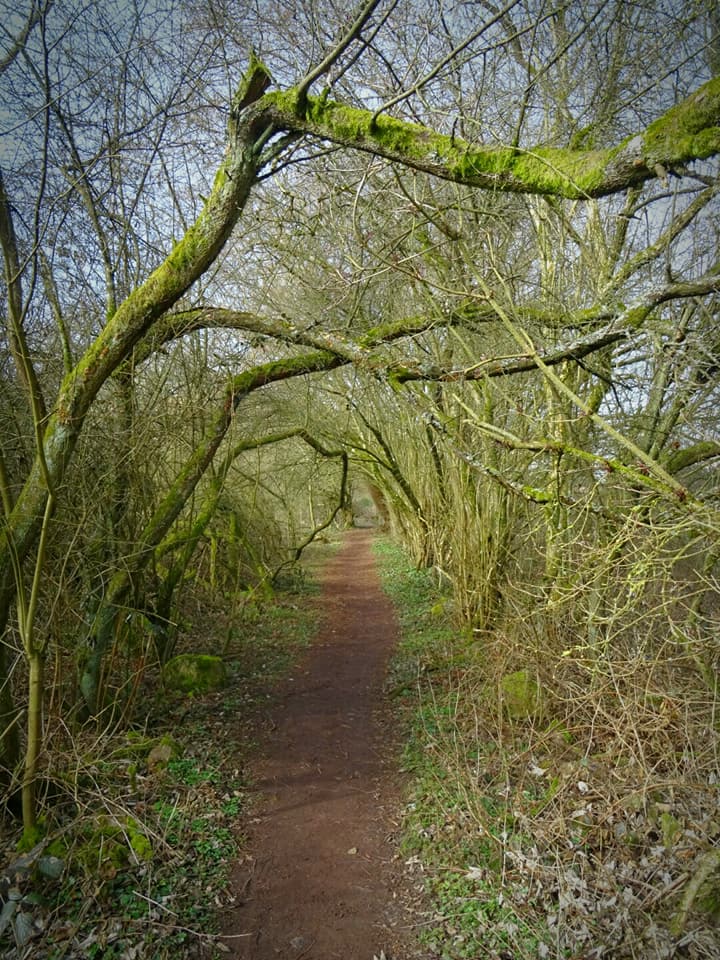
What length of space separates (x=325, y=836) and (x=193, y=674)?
3114 millimetres

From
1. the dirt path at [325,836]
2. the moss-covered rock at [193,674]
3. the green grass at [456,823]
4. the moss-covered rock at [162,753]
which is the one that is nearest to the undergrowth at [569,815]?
the green grass at [456,823]

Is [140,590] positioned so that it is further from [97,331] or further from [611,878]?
[611,878]

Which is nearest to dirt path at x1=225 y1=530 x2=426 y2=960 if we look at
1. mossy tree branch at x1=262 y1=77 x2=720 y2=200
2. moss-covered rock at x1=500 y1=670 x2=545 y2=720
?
moss-covered rock at x1=500 y1=670 x2=545 y2=720

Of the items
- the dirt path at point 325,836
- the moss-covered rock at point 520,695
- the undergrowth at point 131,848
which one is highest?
the moss-covered rock at point 520,695

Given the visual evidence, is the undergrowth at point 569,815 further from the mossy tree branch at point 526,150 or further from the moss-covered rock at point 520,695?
the mossy tree branch at point 526,150

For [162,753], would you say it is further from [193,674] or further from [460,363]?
[460,363]

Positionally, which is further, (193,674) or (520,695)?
(193,674)

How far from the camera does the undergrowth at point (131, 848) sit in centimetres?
348

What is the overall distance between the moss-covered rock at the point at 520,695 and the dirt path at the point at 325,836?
1.26m

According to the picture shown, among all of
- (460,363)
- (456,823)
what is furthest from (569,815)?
(460,363)

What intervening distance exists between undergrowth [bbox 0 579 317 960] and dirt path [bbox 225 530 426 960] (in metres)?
0.23

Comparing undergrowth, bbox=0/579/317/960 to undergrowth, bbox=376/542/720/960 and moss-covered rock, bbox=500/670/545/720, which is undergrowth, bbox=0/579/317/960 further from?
moss-covered rock, bbox=500/670/545/720

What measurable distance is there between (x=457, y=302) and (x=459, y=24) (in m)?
2.56

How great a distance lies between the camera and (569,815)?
4070 millimetres
